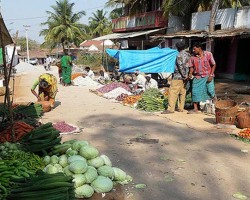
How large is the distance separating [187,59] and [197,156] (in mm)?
3702

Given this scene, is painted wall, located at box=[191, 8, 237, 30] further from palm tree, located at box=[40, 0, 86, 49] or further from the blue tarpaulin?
palm tree, located at box=[40, 0, 86, 49]

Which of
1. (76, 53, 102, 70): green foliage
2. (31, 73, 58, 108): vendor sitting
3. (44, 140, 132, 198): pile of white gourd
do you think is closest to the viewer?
(44, 140, 132, 198): pile of white gourd

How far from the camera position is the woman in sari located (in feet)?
48.4

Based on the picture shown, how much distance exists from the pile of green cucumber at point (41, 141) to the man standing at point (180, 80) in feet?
15.8

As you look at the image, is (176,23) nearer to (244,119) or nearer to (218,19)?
(218,19)

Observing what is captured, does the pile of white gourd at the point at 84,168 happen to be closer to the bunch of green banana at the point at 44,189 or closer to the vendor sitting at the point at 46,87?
the bunch of green banana at the point at 44,189

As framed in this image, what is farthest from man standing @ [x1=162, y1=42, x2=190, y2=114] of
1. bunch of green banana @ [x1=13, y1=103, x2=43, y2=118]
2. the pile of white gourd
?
the pile of white gourd

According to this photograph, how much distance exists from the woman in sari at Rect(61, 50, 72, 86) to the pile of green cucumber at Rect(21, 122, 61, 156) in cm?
1099

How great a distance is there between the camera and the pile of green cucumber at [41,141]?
150 inches

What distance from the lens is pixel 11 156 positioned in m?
3.50

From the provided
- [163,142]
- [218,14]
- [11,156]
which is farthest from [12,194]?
[218,14]

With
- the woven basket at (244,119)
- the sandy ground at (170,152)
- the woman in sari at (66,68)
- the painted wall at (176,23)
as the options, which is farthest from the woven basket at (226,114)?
the painted wall at (176,23)

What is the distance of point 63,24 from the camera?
43.0 meters

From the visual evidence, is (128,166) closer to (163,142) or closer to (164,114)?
(163,142)
